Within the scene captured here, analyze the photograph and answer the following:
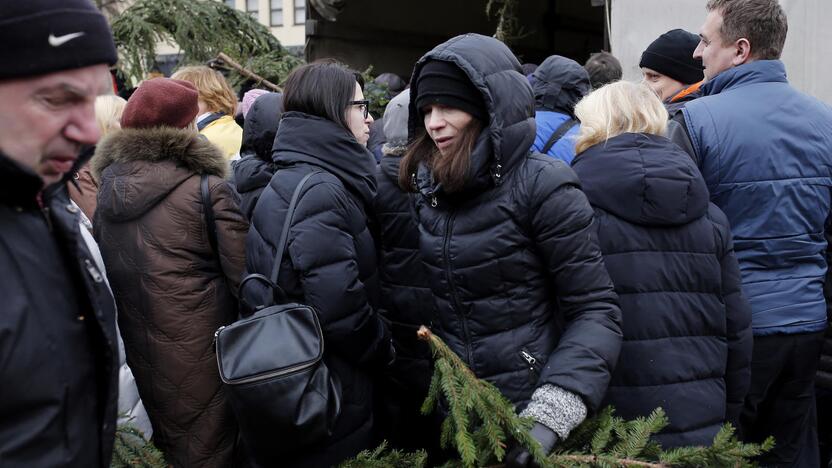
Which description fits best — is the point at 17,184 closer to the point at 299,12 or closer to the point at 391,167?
the point at 391,167

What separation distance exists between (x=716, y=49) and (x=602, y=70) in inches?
68.4

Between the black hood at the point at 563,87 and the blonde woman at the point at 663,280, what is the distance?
1.66 m

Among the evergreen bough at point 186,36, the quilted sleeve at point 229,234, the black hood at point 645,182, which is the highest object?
the black hood at point 645,182

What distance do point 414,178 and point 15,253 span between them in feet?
4.89

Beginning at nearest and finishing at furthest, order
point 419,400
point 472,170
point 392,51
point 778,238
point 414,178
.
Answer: point 472,170, point 414,178, point 778,238, point 419,400, point 392,51

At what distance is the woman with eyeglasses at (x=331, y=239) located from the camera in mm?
2705

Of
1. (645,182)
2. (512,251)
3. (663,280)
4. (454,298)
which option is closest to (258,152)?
(454,298)

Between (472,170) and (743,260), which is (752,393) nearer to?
(743,260)

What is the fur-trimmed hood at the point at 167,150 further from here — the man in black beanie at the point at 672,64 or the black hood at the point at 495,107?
the man in black beanie at the point at 672,64

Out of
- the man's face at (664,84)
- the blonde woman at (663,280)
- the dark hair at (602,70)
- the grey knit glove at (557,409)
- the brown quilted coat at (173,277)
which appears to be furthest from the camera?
the dark hair at (602,70)

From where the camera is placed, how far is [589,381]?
2105 mm

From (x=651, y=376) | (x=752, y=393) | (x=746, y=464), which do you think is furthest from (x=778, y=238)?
(x=746, y=464)

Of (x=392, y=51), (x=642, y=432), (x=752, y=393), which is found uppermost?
(x=642, y=432)

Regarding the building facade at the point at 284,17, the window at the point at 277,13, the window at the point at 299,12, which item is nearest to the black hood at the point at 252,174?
the building facade at the point at 284,17
